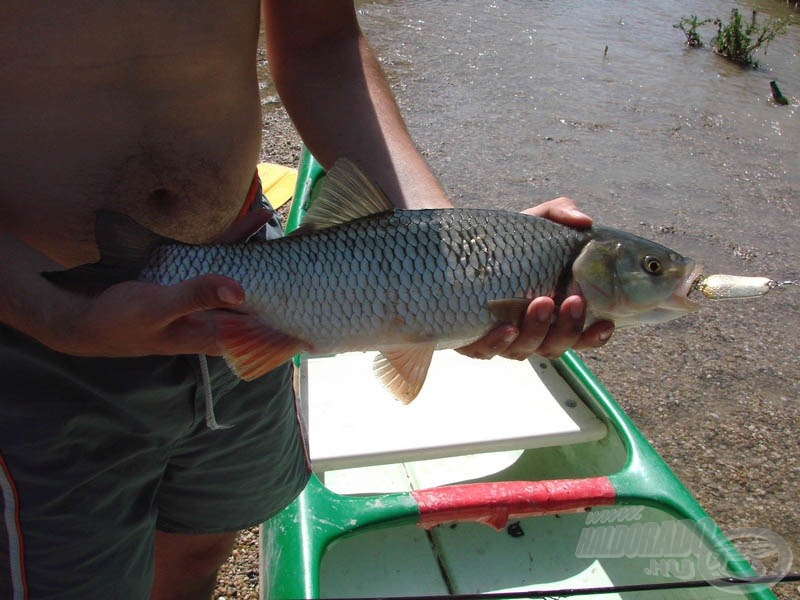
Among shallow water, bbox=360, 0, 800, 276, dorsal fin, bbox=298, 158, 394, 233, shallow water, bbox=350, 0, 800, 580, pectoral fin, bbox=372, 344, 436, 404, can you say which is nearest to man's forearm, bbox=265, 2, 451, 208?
dorsal fin, bbox=298, 158, 394, 233

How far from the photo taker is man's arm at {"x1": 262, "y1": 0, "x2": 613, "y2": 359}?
6.98 feet

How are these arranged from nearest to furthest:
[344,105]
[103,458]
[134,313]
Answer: [134,313], [103,458], [344,105]

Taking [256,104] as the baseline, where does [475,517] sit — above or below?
below

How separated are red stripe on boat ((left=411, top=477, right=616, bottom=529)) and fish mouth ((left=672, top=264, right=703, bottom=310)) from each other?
0.95m

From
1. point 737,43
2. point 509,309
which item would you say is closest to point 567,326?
point 509,309

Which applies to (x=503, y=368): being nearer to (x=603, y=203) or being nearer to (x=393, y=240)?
(x=393, y=240)

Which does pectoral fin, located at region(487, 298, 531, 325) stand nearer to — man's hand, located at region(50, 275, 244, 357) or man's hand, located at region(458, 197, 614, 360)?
man's hand, located at region(458, 197, 614, 360)

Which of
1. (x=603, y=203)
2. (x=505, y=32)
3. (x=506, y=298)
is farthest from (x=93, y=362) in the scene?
(x=505, y=32)

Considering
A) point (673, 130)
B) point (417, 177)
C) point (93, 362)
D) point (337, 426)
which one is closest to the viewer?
point (93, 362)

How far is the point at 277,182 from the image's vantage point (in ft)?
20.4

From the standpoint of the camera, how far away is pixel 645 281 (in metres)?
1.91

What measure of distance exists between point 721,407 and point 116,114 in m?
3.97

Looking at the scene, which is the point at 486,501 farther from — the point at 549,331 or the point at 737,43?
the point at 737,43

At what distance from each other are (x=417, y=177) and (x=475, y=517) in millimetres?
1271
